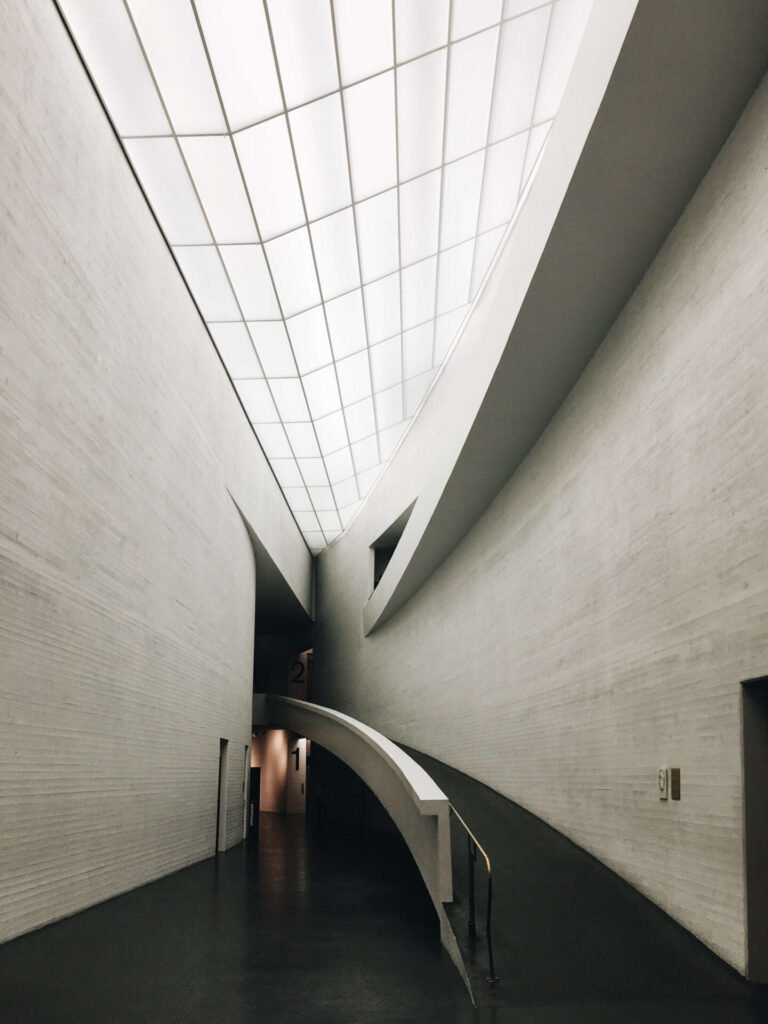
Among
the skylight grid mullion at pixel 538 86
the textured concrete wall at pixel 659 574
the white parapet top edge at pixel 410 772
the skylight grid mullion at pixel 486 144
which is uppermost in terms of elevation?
the skylight grid mullion at pixel 538 86

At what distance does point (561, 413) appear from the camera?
9.93 metres

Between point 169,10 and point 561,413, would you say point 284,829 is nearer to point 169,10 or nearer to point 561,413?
point 561,413

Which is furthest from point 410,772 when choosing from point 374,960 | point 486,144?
point 486,144

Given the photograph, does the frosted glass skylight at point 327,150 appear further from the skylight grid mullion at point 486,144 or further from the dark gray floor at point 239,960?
the dark gray floor at point 239,960

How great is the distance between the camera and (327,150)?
378 inches

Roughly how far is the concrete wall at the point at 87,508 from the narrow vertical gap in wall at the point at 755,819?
4.83m

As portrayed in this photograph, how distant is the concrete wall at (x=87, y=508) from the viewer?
6051 mm

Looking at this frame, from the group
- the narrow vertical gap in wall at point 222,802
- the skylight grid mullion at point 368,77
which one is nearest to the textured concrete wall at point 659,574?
the skylight grid mullion at point 368,77

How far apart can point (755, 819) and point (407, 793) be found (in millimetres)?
4437

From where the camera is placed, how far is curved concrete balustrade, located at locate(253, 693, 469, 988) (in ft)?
22.5

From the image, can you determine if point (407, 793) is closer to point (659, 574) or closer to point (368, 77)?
point (659, 574)

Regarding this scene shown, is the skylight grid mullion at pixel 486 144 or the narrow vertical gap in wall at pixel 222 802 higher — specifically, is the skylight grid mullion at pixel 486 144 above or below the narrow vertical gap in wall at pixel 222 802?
above

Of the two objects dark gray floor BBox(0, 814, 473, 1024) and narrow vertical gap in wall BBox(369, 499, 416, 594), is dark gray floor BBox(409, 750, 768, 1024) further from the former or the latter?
narrow vertical gap in wall BBox(369, 499, 416, 594)

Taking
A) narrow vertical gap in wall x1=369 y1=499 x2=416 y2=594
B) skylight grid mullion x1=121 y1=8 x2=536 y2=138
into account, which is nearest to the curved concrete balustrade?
narrow vertical gap in wall x1=369 y1=499 x2=416 y2=594
